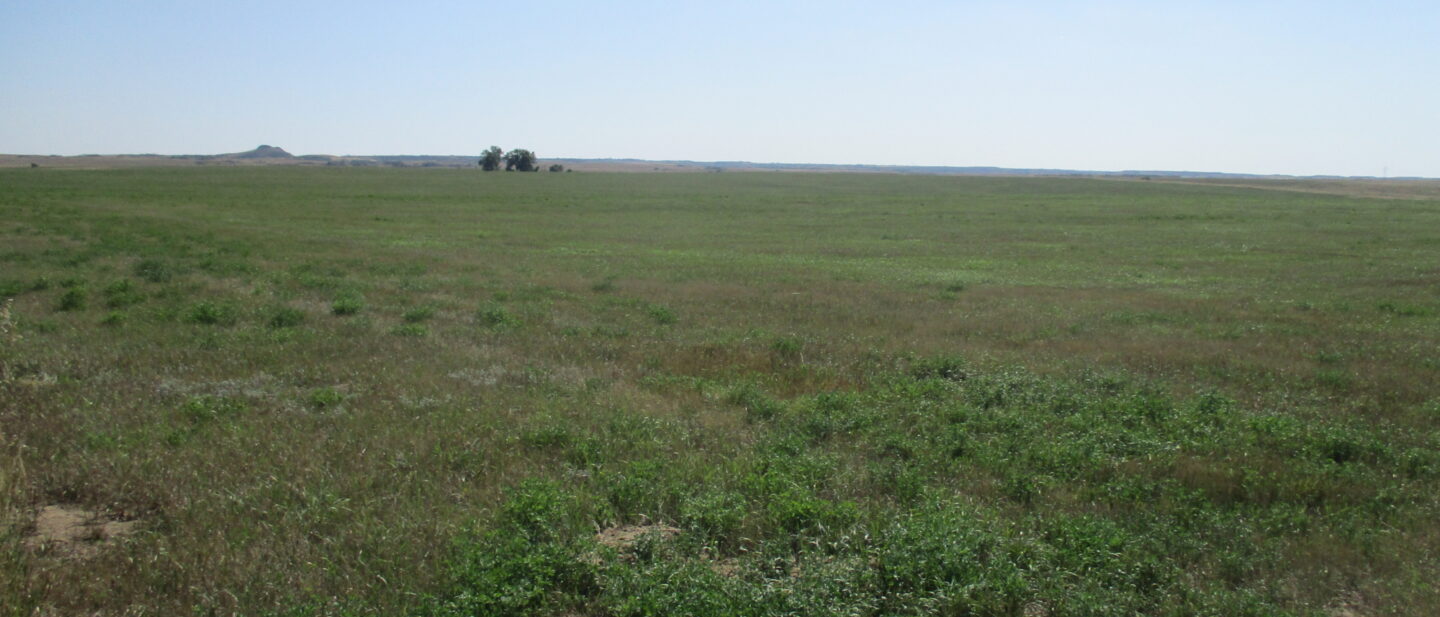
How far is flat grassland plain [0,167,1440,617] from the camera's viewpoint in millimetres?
4984

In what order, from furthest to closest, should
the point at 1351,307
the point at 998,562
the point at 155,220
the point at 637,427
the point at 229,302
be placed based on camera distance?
the point at 155,220 → the point at 1351,307 → the point at 229,302 → the point at 637,427 → the point at 998,562

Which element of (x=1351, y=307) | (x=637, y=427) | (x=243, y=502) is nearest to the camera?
(x=243, y=502)

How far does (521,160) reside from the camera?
132 metres

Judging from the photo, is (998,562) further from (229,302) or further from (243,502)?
(229,302)

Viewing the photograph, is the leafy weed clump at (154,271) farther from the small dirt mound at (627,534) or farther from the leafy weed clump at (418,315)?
the small dirt mound at (627,534)

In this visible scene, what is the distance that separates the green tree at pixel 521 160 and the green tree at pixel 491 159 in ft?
6.21

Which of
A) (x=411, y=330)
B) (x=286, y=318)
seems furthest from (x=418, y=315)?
(x=286, y=318)

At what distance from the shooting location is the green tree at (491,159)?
134250 millimetres

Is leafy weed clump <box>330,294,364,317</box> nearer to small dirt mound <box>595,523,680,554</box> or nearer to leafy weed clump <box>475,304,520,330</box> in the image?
leafy weed clump <box>475,304,520,330</box>

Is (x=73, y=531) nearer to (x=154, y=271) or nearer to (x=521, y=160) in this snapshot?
(x=154, y=271)

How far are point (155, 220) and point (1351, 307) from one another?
38.5m

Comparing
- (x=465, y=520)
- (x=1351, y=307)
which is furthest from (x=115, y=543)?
(x=1351, y=307)

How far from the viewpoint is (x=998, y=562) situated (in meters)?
5.07

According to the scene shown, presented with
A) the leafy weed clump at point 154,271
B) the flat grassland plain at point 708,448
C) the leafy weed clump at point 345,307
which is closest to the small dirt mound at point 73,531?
the flat grassland plain at point 708,448
